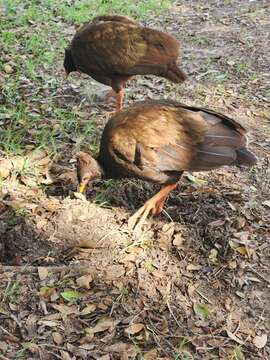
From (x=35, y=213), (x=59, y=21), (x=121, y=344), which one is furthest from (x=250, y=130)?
(x=59, y=21)

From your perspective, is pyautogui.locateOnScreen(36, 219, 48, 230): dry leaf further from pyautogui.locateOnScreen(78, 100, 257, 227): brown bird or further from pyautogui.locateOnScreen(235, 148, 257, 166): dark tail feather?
pyautogui.locateOnScreen(235, 148, 257, 166): dark tail feather

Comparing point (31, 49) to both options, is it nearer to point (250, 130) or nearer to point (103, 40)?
point (103, 40)

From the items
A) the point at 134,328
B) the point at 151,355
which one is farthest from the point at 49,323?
the point at 151,355

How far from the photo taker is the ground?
359cm

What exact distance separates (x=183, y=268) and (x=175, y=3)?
6481 millimetres

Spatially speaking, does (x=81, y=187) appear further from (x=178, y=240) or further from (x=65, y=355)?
(x=65, y=355)

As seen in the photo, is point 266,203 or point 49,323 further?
point 266,203

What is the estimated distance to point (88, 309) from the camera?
12.1 ft

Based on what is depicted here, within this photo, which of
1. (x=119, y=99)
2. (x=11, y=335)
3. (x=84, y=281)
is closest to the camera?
(x=11, y=335)

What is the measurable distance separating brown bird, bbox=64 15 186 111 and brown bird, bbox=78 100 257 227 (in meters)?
1.27

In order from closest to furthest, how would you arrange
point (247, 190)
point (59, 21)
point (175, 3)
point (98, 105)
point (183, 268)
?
point (183, 268) < point (247, 190) < point (98, 105) < point (59, 21) < point (175, 3)

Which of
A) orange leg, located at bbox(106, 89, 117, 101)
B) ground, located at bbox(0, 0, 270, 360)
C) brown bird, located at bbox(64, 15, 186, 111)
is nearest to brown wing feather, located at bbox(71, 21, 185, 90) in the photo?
brown bird, located at bbox(64, 15, 186, 111)

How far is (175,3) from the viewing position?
9.47 meters

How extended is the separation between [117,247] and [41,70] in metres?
3.48
